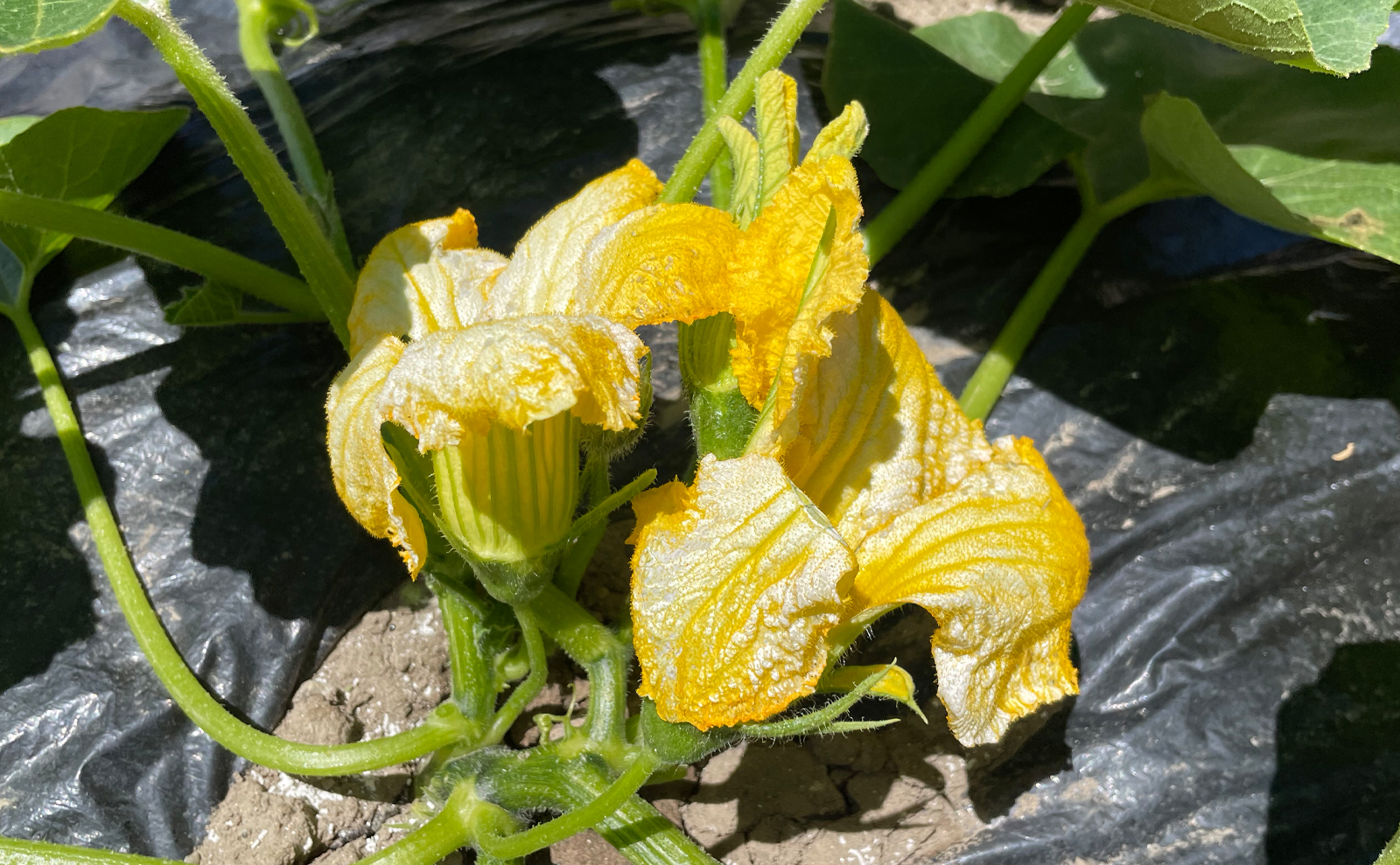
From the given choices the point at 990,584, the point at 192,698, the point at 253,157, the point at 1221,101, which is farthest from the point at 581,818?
the point at 1221,101

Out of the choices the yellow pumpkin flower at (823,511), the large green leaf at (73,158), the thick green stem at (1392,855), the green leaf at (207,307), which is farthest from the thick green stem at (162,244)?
the thick green stem at (1392,855)

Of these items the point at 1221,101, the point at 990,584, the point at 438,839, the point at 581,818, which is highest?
the point at 1221,101

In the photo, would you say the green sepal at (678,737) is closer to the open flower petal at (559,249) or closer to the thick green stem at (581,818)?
the thick green stem at (581,818)

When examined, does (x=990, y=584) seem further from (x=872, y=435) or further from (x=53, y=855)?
(x=53, y=855)

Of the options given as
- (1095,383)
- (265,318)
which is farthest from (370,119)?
(1095,383)

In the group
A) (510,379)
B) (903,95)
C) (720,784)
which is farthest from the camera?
(903,95)

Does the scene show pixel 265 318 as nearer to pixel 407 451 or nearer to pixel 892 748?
pixel 407 451

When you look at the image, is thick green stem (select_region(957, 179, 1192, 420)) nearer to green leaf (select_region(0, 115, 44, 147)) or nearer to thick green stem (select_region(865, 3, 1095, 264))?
thick green stem (select_region(865, 3, 1095, 264))
